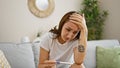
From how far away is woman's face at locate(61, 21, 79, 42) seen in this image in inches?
56.1

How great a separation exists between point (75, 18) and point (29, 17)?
6.33ft

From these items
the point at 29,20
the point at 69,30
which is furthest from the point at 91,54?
the point at 69,30

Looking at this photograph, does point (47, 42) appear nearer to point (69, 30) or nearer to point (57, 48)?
point (57, 48)

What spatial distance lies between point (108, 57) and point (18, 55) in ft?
3.56

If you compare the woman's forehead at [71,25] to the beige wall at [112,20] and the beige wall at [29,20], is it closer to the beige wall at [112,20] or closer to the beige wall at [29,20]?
the beige wall at [29,20]

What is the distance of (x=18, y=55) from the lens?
7.49 feet

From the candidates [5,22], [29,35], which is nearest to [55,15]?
[29,35]

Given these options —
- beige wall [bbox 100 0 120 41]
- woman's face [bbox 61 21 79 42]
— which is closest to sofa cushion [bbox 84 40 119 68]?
beige wall [bbox 100 0 120 41]

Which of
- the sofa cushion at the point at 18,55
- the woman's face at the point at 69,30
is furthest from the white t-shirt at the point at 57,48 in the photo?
the sofa cushion at the point at 18,55

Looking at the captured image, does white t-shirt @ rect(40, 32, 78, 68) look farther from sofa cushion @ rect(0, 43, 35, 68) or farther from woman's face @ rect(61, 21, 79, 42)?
sofa cushion @ rect(0, 43, 35, 68)

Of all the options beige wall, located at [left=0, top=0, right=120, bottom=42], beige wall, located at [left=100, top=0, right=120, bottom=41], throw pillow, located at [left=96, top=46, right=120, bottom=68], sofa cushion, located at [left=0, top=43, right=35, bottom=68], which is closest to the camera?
sofa cushion, located at [left=0, top=43, right=35, bottom=68]

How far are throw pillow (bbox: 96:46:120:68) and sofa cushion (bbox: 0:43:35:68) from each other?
2.77 feet

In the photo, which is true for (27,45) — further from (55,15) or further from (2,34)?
(55,15)

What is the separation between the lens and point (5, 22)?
3.14 meters
